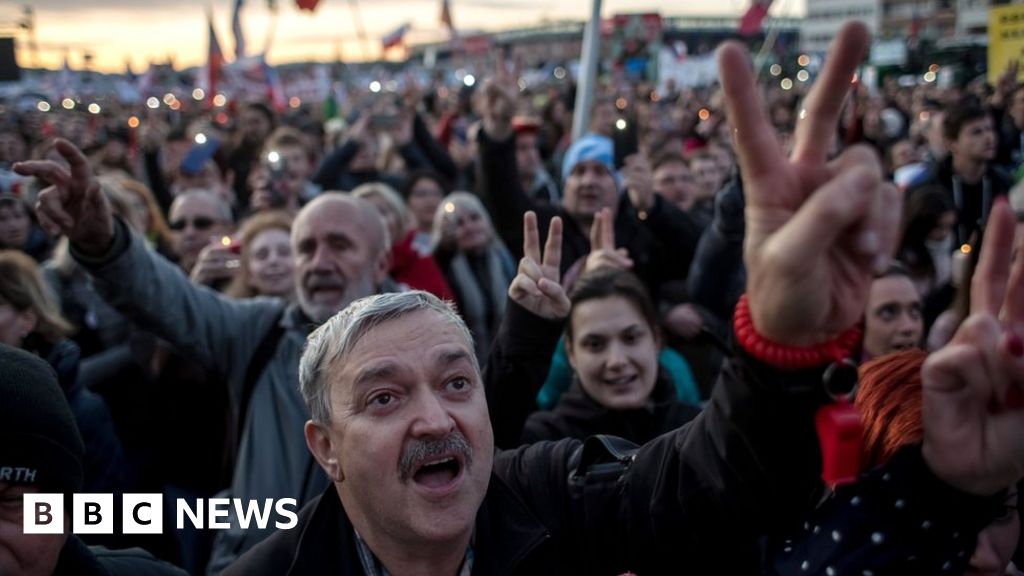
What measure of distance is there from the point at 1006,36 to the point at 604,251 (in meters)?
8.20

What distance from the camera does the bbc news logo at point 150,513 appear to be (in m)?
1.92

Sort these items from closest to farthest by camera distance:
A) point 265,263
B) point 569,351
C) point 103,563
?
point 103,563 → point 569,351 → point 265,263

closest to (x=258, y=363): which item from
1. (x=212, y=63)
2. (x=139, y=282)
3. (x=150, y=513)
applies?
(x=139, y=282)

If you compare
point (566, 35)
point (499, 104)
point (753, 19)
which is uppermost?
point (566, 35)

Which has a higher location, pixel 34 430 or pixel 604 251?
pixel 604 251

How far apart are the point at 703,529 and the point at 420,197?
4831 mm

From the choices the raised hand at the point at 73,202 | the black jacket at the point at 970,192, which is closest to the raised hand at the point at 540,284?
the raised hand at the point at 73,202

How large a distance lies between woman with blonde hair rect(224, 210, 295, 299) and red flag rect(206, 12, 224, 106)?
40.9 feet

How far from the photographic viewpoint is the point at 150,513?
338 centimetres

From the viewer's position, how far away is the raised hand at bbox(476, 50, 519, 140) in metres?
4.61

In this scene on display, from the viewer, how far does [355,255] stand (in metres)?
3.39

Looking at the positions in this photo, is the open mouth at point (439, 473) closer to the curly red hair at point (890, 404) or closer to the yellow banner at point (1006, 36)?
the curly red hair at point (890, 404)

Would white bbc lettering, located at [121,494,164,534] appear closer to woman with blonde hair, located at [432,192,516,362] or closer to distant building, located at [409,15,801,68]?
woman with blonde hair, located at [432,192,516,362]

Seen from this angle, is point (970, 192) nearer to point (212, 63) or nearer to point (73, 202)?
point (73, 202)
